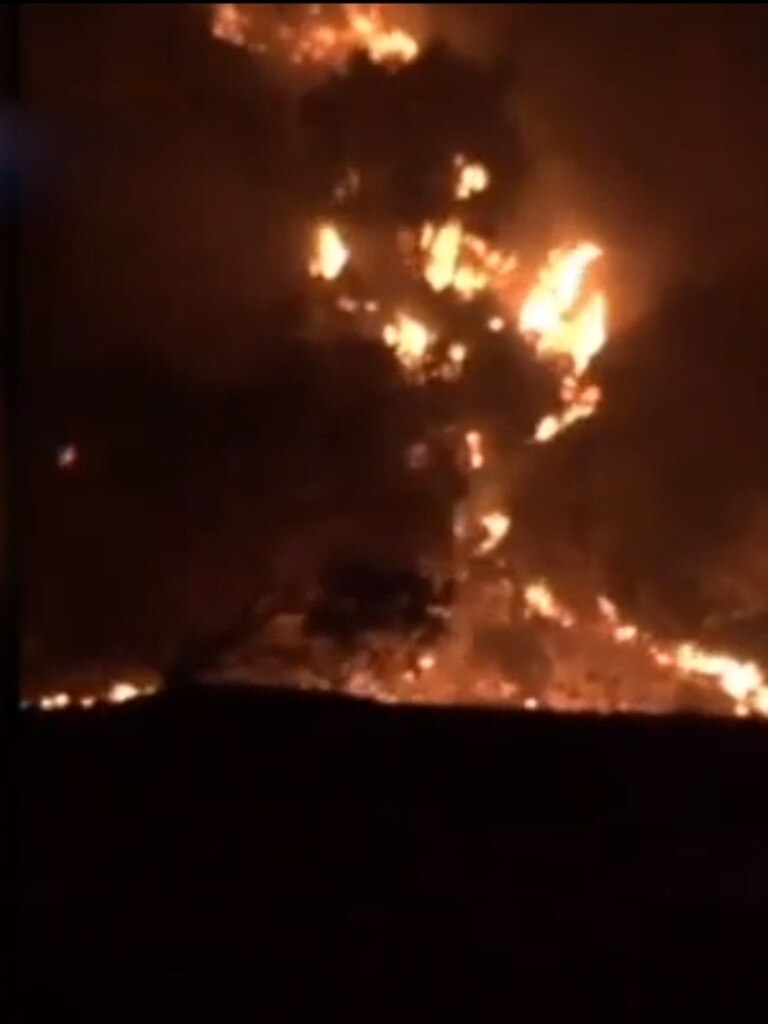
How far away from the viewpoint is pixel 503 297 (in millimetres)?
1532

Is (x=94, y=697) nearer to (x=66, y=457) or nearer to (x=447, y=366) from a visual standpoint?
(x=66, y=457)

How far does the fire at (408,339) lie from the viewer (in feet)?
4.96

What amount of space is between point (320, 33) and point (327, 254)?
17 cm

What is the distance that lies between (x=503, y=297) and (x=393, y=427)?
0.12 m

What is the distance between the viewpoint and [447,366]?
4.94ft

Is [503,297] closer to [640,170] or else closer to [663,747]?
[640,170]

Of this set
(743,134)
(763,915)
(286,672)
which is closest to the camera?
(763,915)

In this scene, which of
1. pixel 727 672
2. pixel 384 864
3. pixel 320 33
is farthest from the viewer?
pixel 320 33

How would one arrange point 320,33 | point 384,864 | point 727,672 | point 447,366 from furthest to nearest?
point 320,33 < point 447,366 < point 727,672 < point 384,864

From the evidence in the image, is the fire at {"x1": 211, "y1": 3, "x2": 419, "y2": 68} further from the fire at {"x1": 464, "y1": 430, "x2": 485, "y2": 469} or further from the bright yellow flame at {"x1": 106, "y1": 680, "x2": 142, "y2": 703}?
the bright yellow flame at {"x1": 106, "y1": 680, "x2": 142, "y2": 703}

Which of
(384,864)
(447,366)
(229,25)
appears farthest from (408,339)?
(384,864)

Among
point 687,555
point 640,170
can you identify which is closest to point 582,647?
point 687,555

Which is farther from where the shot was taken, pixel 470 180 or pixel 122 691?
pixel 470 180

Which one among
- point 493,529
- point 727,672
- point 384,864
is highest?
point 493,529
